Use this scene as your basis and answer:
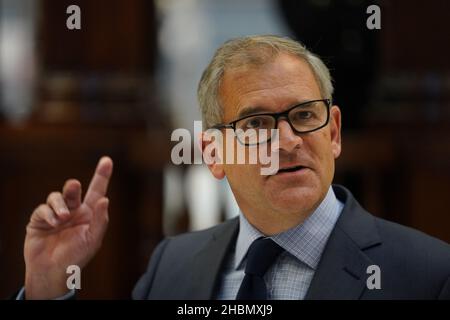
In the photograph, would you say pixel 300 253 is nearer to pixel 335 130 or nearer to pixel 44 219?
pixel 335 130

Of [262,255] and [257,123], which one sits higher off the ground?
[257,123]

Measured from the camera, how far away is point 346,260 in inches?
30.2

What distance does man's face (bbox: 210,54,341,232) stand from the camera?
72 centimetres

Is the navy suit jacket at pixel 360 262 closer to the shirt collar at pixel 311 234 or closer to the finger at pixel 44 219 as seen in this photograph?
the shirt collar at pixel 311 234

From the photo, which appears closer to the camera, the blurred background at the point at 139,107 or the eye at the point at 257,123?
the eye at the point at 257,123

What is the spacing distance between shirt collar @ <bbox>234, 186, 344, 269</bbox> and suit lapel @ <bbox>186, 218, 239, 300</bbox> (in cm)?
6

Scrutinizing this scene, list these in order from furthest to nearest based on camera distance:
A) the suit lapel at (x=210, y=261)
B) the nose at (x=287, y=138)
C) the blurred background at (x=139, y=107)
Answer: the blurred background at (x=139, y=107), the suit lapel at (x=210, y=261), the nose at (x=287, y=138)

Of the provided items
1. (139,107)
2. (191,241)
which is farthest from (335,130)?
(139,107)

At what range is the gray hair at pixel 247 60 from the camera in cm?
74

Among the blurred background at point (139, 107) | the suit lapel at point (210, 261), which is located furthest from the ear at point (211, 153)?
the blurred background at point (139, 107)

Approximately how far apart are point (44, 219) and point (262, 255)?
0.26 metres

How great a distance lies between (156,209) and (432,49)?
0.89 meters

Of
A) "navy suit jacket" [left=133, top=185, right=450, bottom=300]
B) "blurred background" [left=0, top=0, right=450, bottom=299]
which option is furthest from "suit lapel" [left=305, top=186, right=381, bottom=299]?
"blurred background" [left=0, top=0, right=450, bottom=299]

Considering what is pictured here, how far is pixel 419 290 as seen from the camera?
726mm
